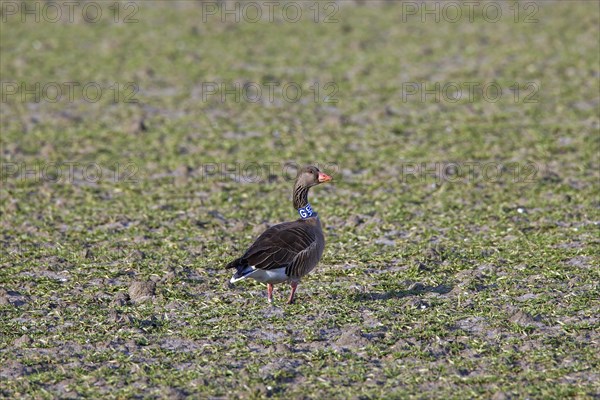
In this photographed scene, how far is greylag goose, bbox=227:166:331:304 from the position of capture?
11.3 meters

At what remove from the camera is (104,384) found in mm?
9859

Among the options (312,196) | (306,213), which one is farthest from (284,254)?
(312,196)

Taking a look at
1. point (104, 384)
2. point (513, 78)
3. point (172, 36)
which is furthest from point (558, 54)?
point (104, 384)

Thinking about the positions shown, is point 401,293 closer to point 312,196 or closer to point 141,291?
point 141,291

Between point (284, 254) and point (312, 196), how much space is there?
5180 millimetres

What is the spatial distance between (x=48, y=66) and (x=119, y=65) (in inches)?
64.2

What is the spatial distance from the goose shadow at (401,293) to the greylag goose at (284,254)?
0.69 meters

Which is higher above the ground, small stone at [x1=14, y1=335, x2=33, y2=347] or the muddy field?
the muddy field

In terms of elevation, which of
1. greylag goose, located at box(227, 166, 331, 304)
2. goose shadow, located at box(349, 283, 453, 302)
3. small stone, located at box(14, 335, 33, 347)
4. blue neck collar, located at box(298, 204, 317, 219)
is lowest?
small stone, located at box(14, 335, 33, 347)

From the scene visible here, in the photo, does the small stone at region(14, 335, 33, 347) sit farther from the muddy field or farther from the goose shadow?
the goose shadow

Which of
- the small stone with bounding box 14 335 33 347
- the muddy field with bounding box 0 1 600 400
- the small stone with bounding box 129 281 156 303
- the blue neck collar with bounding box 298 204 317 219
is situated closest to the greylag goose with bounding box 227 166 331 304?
the blue neck collar with bounding box 298 204 317 219

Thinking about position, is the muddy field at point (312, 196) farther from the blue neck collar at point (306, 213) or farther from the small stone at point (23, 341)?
the blue neck collar at point (306, 213)

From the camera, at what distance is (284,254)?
11484mm

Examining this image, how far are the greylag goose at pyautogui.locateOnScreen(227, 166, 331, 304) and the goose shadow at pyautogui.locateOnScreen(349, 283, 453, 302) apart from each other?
689 millimetres
